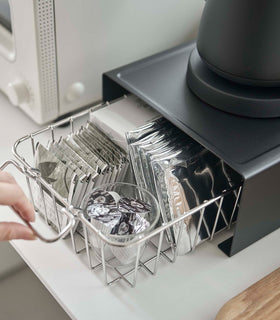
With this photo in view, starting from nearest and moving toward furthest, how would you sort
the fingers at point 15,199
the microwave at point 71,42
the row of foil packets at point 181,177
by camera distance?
the fingers at point 15,199 → the row of foil packets at point 181,177 → the microwave at point 71,42

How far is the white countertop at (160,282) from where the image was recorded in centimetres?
75

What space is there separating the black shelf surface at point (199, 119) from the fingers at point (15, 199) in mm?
264

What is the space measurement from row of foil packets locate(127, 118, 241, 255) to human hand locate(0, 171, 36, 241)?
20 centimetres

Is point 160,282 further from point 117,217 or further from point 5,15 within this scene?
point 5,15

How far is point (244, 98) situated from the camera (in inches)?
31.7

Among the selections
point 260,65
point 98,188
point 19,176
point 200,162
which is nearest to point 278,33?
point 260,65

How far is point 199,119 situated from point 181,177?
0.32 feet

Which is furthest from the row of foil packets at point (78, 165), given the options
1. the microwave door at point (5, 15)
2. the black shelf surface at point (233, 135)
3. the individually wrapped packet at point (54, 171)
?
the microwave door at point (5, 15)

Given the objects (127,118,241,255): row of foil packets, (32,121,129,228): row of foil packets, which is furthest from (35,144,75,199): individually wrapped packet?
(127,118,241,255): row of foil packets

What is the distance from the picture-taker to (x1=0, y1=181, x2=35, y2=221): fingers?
26.1 inches

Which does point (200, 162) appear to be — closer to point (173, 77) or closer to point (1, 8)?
point (173, 77)

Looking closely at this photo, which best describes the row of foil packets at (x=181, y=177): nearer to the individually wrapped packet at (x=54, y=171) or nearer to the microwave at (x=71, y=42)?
the individually wrapped packet at (x=54, y=171)

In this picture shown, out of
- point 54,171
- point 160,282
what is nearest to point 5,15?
point 54,171

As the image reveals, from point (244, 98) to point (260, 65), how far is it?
0.06m
